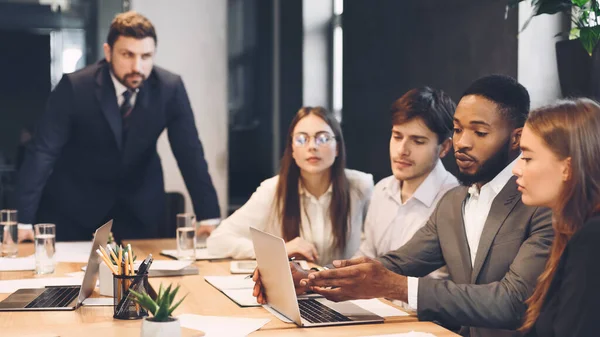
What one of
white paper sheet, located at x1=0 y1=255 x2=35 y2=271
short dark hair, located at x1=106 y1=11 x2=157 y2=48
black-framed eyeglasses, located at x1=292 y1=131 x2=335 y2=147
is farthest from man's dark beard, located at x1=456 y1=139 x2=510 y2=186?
short dark hair, located at x1=106 y1=11 x2=157 y2=48

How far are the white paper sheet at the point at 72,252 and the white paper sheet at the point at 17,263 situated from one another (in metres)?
0.11

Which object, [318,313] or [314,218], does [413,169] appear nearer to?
[314,218]

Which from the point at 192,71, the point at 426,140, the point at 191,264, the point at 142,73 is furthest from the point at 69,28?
the point at 426,140

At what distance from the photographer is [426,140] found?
3.09 m

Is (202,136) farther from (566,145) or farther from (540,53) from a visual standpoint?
(566,145)

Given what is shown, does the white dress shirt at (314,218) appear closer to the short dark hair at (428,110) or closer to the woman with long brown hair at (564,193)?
the short dark hair at (428,110)

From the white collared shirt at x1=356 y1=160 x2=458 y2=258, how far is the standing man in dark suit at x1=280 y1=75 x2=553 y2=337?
396 mm

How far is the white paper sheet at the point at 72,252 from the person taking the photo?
10.8 feet

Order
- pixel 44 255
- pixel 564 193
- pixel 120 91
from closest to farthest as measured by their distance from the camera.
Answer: pixel 564 193
pixel 44 255
pixel 120 91

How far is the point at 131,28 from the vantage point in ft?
13.4

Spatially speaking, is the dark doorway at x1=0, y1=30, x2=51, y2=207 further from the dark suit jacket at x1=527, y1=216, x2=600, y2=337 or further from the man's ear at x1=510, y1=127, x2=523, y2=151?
the dark suit jacket at x1=527, y1=216, x2=600, y2=337

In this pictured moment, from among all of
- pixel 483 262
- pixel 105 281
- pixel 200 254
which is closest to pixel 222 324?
pixel 105 281

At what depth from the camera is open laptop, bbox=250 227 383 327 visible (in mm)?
2070

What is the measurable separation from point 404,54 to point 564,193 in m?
2.48
